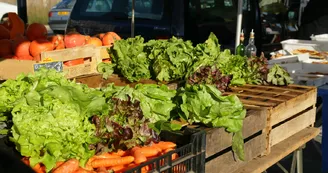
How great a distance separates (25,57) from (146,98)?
195 cm

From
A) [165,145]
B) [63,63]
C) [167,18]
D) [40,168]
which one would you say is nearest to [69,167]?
[40,168]

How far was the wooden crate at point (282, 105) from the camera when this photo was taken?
10.7ft

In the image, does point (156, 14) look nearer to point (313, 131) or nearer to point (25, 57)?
point (25, 57)

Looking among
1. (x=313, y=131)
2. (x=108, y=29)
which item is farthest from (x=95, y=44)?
(x=313, y=131)

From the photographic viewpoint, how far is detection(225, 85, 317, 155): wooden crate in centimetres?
326

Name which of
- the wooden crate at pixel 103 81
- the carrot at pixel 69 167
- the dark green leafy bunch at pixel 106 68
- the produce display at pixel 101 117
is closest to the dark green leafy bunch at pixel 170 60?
the wooden crate at pixel 103 81

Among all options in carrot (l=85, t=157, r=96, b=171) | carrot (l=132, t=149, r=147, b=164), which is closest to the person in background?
carrot (l=132, t=149, r=147, b=164)

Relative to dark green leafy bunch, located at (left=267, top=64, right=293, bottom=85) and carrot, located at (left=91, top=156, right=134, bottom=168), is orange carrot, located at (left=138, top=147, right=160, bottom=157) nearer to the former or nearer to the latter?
carrot, located at (left=91, top=156, right=134, bottom=168)

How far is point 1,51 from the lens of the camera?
4.41 metres

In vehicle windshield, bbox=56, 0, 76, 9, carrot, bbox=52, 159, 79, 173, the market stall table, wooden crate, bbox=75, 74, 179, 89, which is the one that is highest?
vehicle windshield, bbox=56, 0, 76, 9

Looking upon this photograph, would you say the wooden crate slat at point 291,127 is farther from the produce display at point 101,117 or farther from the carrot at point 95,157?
the carrot at point 95,157

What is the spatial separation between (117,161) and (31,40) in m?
2.52

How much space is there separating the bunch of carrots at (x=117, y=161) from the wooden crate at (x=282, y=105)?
39.3 inches

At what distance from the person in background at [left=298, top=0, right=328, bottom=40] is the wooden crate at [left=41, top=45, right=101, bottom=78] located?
5.27 m
